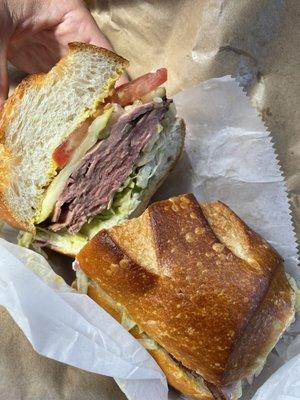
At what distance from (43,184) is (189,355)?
2.43ft

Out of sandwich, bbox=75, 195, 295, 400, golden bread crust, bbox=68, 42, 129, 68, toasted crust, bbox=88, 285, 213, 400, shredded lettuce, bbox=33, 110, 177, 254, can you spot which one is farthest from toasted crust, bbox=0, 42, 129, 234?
toasted crust, bbox=88, 285, 213, 400

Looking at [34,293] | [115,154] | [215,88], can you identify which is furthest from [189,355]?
[215,88]

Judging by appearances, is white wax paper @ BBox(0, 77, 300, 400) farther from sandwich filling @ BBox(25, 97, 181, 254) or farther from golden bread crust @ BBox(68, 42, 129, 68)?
golden bread crust @ BBox(68, 42, 129, 68)

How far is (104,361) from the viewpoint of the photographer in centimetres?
184

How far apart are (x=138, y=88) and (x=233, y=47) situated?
53 cm

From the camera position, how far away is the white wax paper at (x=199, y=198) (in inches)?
72.2

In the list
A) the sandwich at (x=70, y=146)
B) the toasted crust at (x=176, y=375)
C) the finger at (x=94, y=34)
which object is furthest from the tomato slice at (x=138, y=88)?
the toasted crust at (x=176, y=375)

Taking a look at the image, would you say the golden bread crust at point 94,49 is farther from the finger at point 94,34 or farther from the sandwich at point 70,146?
the finger at point 94,34

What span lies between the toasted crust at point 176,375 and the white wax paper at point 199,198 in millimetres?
30

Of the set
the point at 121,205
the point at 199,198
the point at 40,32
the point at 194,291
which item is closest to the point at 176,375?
the point at 194,291

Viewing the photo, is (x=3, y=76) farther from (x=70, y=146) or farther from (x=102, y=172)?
(x=102, y=172)

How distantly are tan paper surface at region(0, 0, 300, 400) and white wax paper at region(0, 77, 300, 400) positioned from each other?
0.10 meters

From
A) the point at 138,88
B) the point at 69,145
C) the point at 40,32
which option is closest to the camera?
the point at 69,145

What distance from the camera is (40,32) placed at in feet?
8.14
